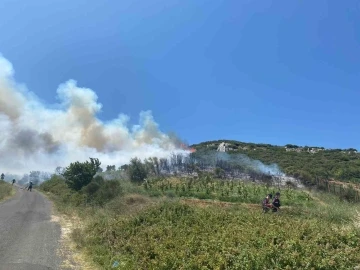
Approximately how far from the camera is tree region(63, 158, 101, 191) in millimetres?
37594

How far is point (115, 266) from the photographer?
9.16m

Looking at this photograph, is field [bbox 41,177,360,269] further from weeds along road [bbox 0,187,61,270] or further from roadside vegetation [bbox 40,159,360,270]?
weeds along road [bbox 0,187,61,270]

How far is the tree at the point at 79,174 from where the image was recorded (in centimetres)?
3759

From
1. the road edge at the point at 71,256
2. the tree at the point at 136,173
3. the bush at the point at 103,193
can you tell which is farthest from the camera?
the tree at the point at 136,173

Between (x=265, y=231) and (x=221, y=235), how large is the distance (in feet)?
4.13

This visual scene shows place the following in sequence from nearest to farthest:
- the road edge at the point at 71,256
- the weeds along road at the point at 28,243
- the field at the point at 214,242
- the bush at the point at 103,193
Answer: the field at the point at 214,242 < the weeds along road at the point at 28,243 < the road edge at the point at 71,256 < the bush at the point at 103,193

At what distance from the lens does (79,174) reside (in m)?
37.7

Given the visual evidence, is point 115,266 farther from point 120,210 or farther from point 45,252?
point 120,210

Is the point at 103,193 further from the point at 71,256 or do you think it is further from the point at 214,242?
the point at 214,242

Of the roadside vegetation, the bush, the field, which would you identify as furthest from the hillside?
the field

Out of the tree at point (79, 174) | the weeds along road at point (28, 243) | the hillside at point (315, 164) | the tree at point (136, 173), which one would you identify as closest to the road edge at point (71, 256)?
the weeds along road at point (28, 243)

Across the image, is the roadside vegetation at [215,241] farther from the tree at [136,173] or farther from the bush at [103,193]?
the tree at [136,173]

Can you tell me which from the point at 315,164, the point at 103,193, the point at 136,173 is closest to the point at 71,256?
the point at 103,193

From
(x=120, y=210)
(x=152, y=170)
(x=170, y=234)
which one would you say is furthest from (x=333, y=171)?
(x=170, y=234)
